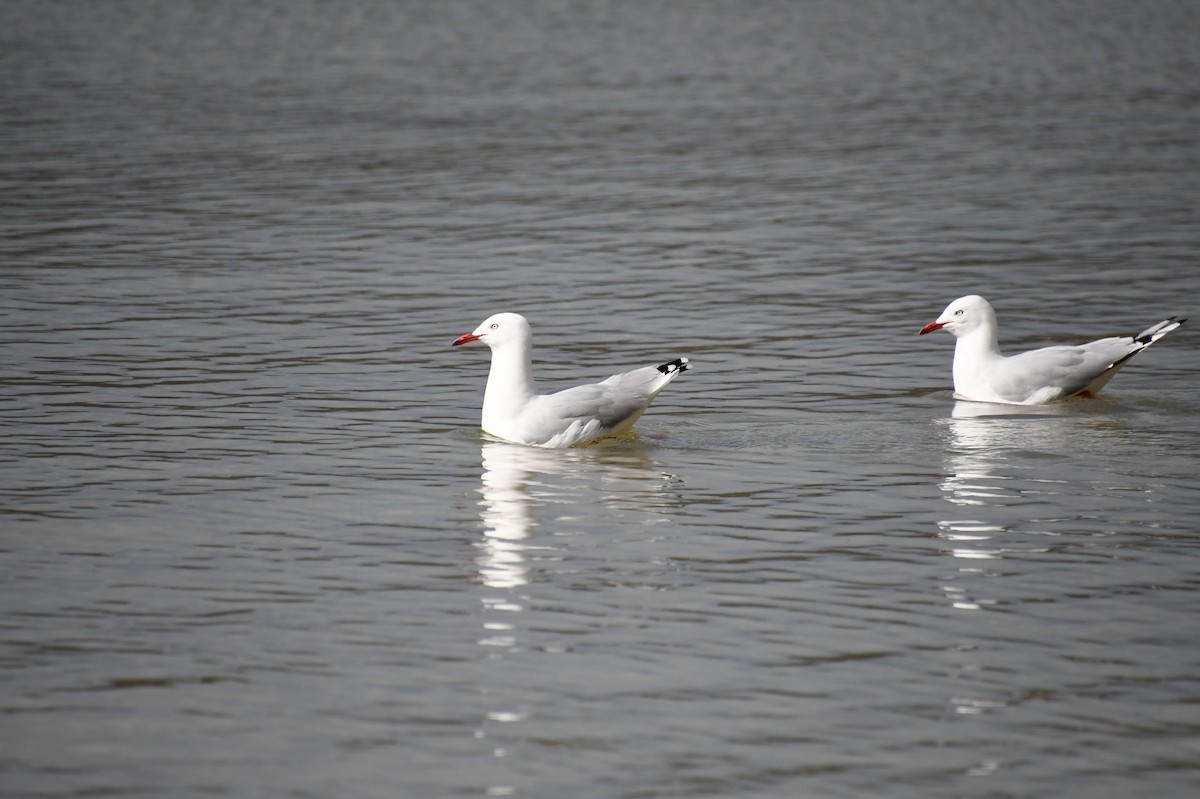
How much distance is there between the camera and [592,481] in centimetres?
1193

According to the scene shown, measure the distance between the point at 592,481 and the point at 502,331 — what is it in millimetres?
1767

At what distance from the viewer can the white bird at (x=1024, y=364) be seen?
Answer: 1388cm

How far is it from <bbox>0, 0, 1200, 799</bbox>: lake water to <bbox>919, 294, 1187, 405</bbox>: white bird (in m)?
0.20

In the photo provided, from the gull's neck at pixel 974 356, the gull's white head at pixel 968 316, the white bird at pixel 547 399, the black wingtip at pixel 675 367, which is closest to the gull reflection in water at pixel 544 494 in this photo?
the white bird at pixel 547 399

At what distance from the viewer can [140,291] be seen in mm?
18734

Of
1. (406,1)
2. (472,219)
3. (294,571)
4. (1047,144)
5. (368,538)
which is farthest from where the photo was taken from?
(406,1)

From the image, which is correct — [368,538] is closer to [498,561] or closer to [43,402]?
[498,561]

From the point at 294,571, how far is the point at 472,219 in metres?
14.5

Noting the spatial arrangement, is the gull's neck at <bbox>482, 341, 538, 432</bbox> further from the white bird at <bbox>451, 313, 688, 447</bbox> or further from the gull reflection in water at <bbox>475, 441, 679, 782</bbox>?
the gull reflection in water at <bbox>475, 441, 679, 782</bbox>

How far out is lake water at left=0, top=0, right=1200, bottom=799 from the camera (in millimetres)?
7652

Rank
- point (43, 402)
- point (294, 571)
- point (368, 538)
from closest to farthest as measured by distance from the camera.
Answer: point (294, 571)
point (368, 538)
point (43, 402)

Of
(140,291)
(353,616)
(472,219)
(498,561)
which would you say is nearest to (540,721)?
(353,616)

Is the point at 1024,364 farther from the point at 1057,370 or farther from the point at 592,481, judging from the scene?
the point at 592,481

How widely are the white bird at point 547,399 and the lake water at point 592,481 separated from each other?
0.20m
